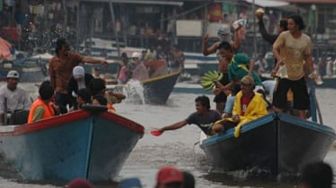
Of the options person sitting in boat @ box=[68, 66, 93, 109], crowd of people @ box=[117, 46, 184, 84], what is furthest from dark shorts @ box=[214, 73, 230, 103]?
crowd of people @ box=[117, 46, 184, 84]

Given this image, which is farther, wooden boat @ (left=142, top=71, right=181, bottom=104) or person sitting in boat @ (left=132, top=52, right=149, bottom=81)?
person sitting in boat @ (left=132, top=52, right=149, bottom=81)

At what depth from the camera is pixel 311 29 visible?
1941 inches

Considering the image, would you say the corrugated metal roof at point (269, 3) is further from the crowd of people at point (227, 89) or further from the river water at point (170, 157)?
the crowd of people at point (227, 89)

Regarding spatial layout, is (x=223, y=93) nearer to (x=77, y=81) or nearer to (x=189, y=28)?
(x=77, y=81)

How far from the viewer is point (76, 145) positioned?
14188 millimetres

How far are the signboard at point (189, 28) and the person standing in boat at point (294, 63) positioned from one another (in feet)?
112

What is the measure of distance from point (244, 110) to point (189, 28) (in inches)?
1364

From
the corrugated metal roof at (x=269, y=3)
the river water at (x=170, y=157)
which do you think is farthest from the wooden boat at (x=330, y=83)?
the river water at (x=170, y=157)

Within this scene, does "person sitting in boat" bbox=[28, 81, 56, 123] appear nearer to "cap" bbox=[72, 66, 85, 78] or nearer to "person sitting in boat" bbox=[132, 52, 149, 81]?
"cap" bbox=[72, 66, 85, 78]

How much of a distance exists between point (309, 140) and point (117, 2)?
34.2 m

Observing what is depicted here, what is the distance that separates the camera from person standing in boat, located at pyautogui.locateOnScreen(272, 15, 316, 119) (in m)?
15.5

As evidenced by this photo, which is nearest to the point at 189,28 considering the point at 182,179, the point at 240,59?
the point at 240,59

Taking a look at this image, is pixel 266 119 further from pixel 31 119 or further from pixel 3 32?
pixel 3 32

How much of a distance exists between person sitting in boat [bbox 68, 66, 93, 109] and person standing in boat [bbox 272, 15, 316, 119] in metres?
2.41
